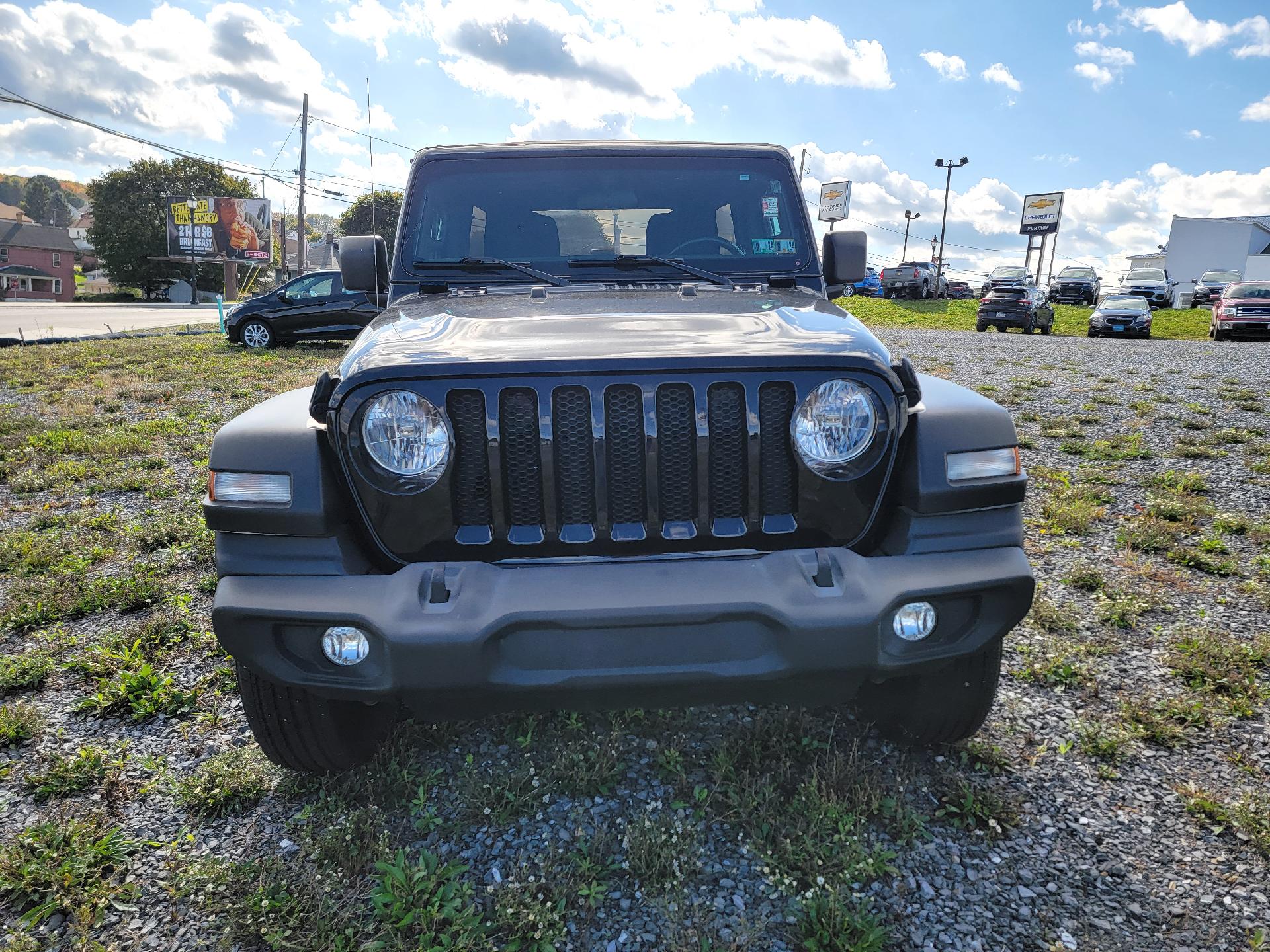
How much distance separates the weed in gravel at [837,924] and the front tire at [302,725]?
4.14ft

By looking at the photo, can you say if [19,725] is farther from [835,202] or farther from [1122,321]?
[835,202]

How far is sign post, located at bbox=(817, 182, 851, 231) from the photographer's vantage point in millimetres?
53625

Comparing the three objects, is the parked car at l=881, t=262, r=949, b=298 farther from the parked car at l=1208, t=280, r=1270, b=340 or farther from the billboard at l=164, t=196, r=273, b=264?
the billboard at l=164, t=196, r=273, b=264

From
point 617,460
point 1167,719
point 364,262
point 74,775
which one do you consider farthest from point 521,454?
point 1167,719

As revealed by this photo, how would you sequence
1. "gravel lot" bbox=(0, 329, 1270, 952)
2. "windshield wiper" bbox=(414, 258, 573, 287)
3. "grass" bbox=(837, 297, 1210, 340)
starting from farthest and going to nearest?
"grass" bbox=(837, 297, 1210, 340) < "windshield wiper" bbox=(414, 258, 573, 287) < "gravel lot" bbox=(0, 329, 1270, 952)

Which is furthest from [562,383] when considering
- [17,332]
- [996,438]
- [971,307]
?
[971,307]

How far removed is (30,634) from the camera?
12.0 ft

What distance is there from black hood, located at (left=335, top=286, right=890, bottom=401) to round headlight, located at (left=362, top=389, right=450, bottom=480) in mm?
73

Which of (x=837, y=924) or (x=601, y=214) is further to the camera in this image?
(x=601, y=214)

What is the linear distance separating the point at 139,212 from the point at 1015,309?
179 ft

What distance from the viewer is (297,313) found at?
15.0 meters

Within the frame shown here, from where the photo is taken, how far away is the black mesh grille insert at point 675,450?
211cm

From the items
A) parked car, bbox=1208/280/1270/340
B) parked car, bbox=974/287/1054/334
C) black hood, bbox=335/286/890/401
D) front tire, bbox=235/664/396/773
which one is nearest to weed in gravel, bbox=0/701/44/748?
front tire, bbox=235/664/396/773

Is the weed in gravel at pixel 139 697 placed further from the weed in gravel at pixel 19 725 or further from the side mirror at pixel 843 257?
the side mirror at pixel 843 257
